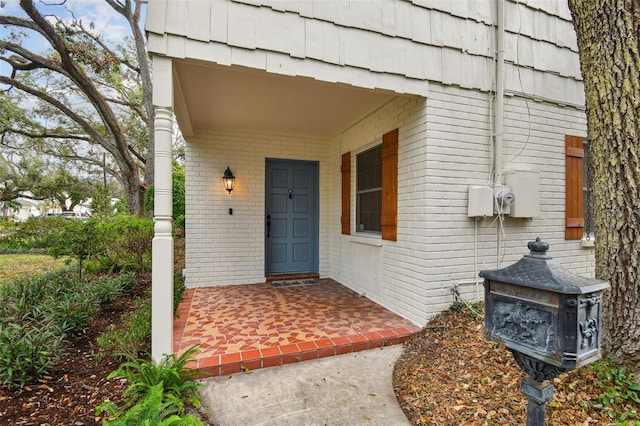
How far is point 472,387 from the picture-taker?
203 centimetres

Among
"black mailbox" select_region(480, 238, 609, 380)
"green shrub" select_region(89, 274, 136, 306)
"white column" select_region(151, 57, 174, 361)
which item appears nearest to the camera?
"black mailbox" select_region(480, 238, 609, 380)

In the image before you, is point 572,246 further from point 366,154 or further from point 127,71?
point 127,71

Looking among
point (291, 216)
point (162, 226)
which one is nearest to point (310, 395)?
point (162, 226)

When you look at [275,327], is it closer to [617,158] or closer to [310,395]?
[310,395]

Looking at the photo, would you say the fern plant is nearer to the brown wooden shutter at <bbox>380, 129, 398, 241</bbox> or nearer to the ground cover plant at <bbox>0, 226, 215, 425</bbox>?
the ground cover plant at <bbox>0, 226, 215, 425</bbox>

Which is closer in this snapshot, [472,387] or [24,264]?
[472,387]

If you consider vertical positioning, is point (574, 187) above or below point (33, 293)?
above

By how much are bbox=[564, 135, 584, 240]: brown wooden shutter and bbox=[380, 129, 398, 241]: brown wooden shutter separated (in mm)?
2127

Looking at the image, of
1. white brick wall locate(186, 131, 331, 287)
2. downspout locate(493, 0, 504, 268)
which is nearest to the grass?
white brick wall locate(186, 131, 331, 287)

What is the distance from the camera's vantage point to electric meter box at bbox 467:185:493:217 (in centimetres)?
314

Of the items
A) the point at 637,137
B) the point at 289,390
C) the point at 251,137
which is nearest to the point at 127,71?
the point at 251,137

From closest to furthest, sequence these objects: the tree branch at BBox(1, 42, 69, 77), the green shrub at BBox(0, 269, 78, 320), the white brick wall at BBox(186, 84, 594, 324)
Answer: the green shrub at BBox(0, 269, 78, 320) → the white brick wall at BBox(186, 84, 594, 324) → the tree branch at BBox(1, 42, 69, 77)

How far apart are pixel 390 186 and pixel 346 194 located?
1.15 meters

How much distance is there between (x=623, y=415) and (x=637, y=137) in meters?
1.61
